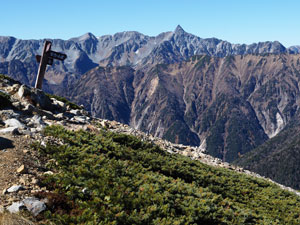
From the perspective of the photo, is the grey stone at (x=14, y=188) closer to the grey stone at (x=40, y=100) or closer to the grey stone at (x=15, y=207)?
the grey stone at (x=15, y=207)

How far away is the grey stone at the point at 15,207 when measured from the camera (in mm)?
9469

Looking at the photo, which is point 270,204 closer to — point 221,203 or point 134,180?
point 221,203

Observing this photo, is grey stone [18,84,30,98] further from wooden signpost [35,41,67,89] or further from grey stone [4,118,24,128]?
grey stone [4,118,24,128]

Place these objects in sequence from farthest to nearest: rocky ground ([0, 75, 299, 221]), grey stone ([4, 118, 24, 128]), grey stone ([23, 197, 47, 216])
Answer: grey stone ([4, 118, 24, 128])
rocky ground ([0, 75, 299, 221])
grey stone ([23, 197, 47, 216])

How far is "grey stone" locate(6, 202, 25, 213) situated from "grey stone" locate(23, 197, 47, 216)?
0.65 feet

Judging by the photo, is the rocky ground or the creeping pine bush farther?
the creeping pine bush

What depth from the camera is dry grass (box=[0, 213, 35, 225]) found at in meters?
8.48

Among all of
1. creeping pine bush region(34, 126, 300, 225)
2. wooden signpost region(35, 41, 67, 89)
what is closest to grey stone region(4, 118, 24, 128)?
creeping pine bush region(34, 126, 300, 225)

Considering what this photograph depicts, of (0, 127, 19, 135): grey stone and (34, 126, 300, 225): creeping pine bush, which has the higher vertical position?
(0, 127, 19, 135): grey stone

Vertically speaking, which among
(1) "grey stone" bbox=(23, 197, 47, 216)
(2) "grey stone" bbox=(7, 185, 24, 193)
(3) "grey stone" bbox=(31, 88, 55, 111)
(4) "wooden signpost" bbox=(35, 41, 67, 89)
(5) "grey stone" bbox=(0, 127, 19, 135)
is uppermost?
(4) "wooden signpost" bbox=(35, 41, 67, 89)

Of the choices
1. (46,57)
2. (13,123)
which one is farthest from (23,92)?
(46,57)

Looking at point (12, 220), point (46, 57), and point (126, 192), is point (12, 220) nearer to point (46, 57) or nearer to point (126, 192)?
point (126, 192)

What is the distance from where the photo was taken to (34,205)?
1005 centimetres

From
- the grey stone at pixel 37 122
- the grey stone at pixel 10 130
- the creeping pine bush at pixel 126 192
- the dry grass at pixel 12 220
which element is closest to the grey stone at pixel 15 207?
the dry grass at pixel 12 220
